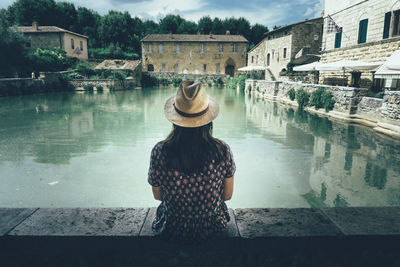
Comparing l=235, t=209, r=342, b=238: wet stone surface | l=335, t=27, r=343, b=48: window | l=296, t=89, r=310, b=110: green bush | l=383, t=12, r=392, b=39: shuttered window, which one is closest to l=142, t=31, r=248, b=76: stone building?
l=335, t=27, r=343, b=48: window

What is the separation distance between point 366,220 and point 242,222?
882mm

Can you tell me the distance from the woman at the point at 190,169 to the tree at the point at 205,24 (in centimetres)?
6123

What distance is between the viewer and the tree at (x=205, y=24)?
58.8 meters

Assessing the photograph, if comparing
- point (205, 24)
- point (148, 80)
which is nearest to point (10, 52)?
point (148, 80)

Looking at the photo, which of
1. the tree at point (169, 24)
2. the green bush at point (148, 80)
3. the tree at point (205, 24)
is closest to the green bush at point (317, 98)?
the green bush at point (148, 80)

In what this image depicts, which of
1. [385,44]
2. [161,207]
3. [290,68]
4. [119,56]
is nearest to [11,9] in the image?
[119,56]

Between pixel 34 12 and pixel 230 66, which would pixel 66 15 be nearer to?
pixel 34 12

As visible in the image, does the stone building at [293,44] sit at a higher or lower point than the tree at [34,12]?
lower

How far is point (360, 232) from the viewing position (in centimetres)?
170

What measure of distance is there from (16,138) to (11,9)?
2187 inches

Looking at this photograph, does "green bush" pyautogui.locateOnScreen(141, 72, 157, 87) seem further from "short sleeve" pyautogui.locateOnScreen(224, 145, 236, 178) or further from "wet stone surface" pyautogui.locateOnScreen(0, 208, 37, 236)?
"short sleeve" pyautogui.locateOnScreen(224, 145, 236, 178)

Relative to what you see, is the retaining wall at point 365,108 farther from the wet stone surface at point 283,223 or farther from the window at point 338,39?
the wet stone surface at point 283,223

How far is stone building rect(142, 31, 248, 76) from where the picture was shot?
4212cm

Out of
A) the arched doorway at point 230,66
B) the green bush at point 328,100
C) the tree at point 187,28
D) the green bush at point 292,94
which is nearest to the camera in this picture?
the green bush at point 328,100
